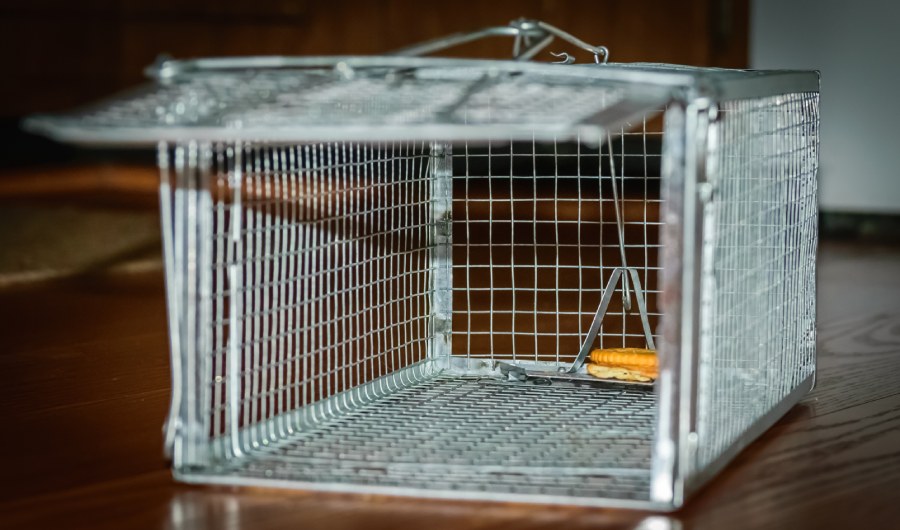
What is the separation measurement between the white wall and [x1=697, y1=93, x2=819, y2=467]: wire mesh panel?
1684 mm

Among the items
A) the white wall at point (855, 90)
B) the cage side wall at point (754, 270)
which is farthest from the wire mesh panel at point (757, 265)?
the white wall at point (855, 90)

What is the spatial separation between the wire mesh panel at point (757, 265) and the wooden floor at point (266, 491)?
0.04m

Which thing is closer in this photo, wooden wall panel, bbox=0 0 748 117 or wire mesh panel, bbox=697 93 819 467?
wire mesh panel, bbox=697 93 819 467

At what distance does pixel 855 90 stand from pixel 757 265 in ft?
6.31

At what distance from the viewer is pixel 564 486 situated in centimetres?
89

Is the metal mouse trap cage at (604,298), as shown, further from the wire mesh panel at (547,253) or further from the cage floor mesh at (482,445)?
the wire mesh panel at (547,253)

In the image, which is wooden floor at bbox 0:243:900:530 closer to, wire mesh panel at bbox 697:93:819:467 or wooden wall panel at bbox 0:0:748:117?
wire mesh panel at bbox 697:93:819:467

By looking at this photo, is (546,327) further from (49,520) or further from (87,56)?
(87,56)

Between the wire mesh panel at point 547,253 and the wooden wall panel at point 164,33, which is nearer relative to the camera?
the wire mesh panel at point 547,253

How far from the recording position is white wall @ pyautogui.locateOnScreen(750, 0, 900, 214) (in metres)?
2.75

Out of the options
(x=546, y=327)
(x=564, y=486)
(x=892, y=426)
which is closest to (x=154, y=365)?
(x=546, y=327)

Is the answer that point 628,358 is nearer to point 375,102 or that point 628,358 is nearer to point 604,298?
point 604,298

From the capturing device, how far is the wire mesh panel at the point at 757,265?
0.90 meters

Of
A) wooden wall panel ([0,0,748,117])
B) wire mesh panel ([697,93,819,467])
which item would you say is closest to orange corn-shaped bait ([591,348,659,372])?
wire mesh panel ([697,93,819,467])
